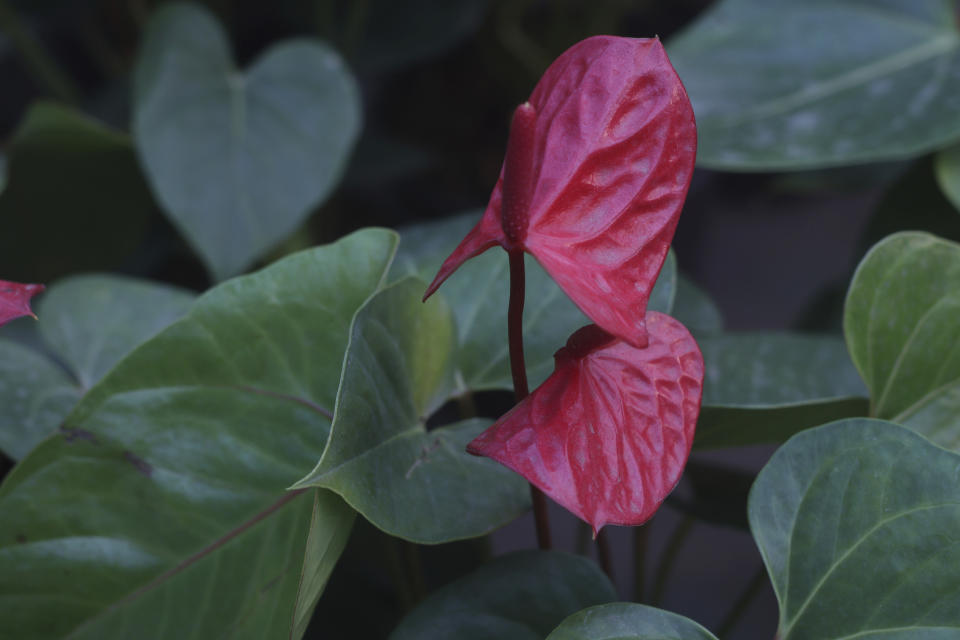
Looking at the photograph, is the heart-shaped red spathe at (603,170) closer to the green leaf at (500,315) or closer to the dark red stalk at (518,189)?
the dark red stalk at (518,189)

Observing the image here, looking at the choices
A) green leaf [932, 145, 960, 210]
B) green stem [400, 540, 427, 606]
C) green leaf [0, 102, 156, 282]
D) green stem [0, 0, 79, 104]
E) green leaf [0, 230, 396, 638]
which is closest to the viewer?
green leaf [0, 230, 396, 638]

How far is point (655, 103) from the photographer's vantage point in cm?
29

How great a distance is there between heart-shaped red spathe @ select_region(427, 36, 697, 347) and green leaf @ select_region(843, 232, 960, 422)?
155mm

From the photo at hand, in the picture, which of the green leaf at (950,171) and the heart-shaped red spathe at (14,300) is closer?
the heart-shaped red spathe at (14,300)

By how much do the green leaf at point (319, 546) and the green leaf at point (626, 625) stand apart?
91 mm

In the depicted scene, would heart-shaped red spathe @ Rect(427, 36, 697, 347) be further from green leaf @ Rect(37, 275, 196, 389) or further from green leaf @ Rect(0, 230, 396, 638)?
green leaf @ Rect(37, 275, 196, 389)

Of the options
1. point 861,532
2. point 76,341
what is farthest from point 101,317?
point 861,532

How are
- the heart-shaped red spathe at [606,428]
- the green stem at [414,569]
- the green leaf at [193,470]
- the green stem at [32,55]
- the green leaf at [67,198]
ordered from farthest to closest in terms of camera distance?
1. the green stem at [32,55]
2. the green leaf at [67,198]
3. the green stem at [414,569]
4. the green leaf at [193,470]
5. the heart-shaped red spathe at [606,428]

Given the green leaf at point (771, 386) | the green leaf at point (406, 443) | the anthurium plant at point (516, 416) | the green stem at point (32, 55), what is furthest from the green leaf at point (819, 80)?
the green stem at point (32, 55)

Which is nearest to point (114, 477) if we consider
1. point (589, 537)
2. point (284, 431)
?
point (284, 431)

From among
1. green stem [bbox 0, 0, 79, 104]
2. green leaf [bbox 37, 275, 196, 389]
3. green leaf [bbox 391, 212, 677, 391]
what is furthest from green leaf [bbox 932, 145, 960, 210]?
green stem [bbox 0, 0, 79, 104]

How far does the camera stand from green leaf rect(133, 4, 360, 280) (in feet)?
2.36

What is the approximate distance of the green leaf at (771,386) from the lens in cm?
39

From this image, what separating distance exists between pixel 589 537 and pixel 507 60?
29.4 inches
